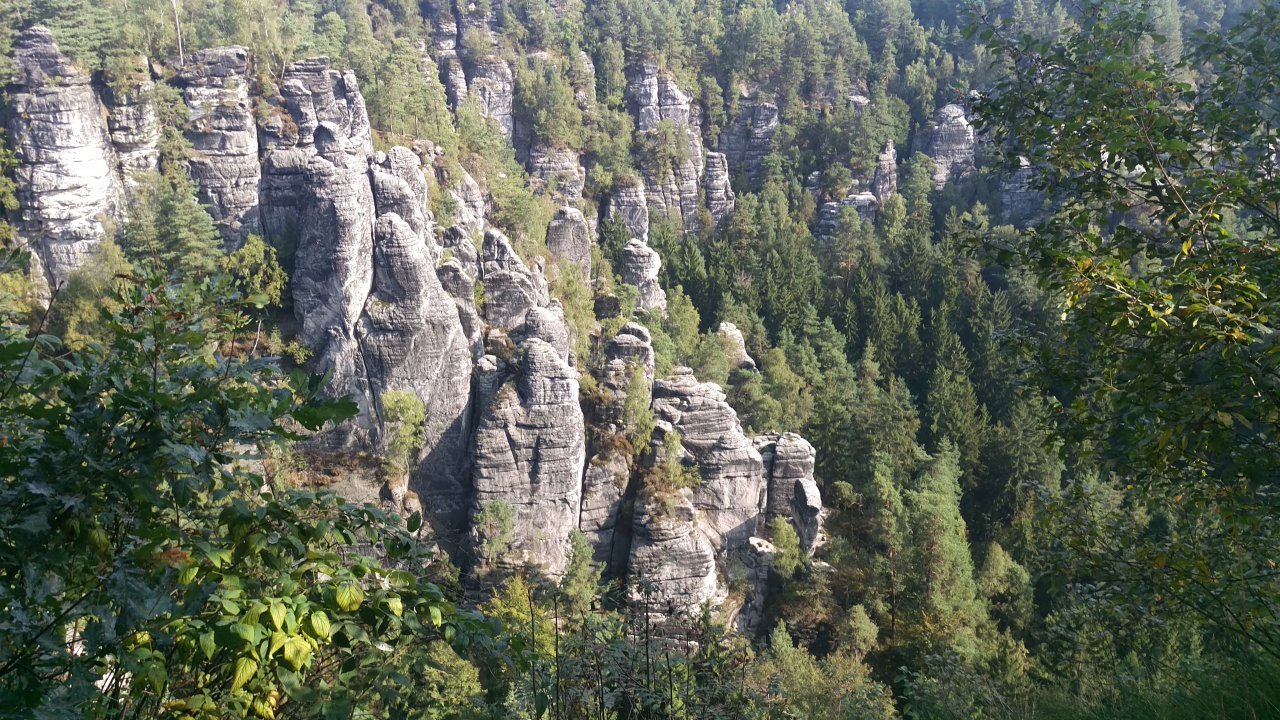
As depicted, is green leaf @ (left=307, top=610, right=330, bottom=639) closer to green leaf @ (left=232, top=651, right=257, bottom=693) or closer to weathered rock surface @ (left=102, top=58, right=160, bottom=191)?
green leaf @ (left=232, top=651, right=257, bottom=693)

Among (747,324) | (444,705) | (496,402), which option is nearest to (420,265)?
(496,402)

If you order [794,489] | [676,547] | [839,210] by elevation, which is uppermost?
[839,210]

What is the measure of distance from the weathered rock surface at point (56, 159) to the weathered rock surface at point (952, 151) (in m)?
49.0

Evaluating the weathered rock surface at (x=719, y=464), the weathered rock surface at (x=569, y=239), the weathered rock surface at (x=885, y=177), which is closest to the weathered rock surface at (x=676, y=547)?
the weathered rock surface at (x=719, y=464)

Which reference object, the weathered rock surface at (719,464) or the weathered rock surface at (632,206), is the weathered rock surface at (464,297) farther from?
the weathered rock surface at (632,206)

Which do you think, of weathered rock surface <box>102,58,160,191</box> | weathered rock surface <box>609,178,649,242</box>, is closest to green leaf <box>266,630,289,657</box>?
weathered rock surface <box>102,58,160,191</box>

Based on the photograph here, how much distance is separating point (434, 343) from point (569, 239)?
1312cm

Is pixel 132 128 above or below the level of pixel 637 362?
above

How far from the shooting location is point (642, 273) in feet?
135

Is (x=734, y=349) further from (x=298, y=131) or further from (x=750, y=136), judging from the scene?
(x=750, y=136)

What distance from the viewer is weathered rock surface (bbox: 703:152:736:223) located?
5516 centimetres

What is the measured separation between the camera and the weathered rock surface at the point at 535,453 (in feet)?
86.3

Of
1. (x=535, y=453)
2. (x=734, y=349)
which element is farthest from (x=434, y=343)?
(x=734, y=349)

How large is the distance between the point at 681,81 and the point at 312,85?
33.2 meters
